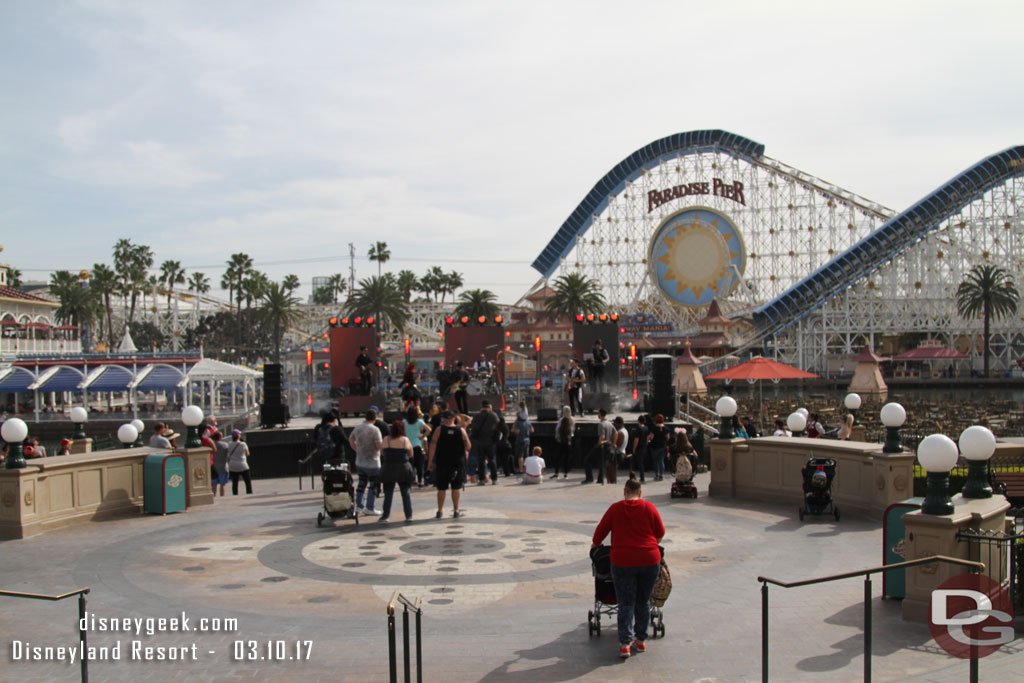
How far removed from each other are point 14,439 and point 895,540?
10997mm

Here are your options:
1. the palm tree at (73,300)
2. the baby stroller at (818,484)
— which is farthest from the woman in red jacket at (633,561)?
the palm tree at (73,300)

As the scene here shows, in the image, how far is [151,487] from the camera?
1391cm

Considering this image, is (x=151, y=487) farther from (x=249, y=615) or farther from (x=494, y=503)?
(x=249, y=615)

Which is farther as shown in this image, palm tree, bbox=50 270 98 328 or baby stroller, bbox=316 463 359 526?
palm tree, bbox=50 270 98 328

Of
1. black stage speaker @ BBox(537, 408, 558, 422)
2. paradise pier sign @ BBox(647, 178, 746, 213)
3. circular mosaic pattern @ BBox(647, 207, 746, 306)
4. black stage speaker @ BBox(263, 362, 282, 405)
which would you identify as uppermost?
paradise pier sign @ BBox(647, 178, 746, 213)

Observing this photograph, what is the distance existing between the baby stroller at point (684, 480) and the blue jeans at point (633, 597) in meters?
7.90

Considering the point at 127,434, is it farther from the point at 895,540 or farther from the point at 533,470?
the point at 895,540

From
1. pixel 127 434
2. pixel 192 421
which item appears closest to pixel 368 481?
pixel 192 421

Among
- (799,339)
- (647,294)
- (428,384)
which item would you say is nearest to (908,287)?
(799,339)

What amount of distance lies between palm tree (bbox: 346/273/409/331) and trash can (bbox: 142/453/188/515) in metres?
63.0

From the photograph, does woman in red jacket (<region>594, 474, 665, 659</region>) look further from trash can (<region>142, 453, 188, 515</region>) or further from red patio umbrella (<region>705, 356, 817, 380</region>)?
red patio umbrella (<region>705, 356, 817, 380</region>)

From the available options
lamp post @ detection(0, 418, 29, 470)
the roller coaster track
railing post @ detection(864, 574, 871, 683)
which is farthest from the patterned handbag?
the roller coaster track

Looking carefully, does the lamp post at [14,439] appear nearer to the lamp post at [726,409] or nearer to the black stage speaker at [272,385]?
the lamp post at [726,409]

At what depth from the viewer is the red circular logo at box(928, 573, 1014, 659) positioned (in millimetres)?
6957
